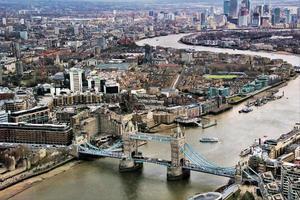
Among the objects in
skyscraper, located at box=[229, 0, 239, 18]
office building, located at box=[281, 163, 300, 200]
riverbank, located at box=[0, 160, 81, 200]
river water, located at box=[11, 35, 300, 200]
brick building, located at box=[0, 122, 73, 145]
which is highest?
skyscraper, located at box=[229, 0, 239, 18]

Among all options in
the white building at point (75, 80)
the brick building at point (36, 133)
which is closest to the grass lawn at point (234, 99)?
the white building at point (75, 80)

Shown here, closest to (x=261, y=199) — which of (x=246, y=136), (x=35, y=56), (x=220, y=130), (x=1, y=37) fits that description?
(x=246, y=136)

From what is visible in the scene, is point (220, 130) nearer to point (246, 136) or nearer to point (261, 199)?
point (246, 136)

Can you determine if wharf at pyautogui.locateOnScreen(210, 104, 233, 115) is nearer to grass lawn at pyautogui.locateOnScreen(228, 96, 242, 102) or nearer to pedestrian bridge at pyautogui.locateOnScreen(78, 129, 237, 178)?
grass lawn at pyautogui.locateOnScreen(228, 96, 242, 102)

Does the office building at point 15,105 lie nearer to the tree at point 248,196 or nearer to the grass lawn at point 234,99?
the grass lawn at point 234,99

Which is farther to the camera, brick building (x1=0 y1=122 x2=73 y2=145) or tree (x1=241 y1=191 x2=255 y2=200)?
brick building (x1=0 y1=122 x2=73 y2=145)

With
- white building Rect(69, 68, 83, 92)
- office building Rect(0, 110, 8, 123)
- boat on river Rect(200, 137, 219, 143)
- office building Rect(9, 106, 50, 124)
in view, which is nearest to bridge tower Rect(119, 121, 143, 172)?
boat on river Rect(200, 137, 219, 143)

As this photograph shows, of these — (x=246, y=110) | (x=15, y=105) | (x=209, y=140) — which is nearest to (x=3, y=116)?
(x=15, y=105)
